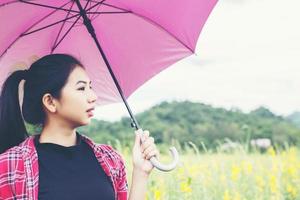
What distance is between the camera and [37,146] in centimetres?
220

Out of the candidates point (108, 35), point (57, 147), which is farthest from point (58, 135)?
point (108, 35)

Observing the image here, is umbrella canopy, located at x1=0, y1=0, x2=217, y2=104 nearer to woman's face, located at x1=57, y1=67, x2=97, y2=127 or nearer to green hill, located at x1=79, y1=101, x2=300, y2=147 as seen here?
woman's face, located at x1=57, y1=67, x2=97, y2=127

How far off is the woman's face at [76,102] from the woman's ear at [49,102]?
23 mm

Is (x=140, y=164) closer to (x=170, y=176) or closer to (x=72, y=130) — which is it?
(x=72, y=130)

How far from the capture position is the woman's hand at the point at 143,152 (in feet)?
7.13

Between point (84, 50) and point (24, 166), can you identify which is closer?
point (24, 166)

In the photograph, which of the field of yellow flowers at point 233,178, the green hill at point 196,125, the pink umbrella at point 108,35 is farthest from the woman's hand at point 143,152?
the green hill at point 196,125

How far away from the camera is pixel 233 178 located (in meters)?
4.39

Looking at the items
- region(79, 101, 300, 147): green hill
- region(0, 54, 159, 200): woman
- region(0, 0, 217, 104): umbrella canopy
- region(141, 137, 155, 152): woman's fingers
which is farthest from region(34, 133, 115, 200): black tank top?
region(79, 101, 300, 147): green hill

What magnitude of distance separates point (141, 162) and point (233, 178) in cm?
232

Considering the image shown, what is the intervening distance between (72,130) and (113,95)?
1.78ft

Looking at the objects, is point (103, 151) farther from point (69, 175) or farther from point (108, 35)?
point (108, 35)

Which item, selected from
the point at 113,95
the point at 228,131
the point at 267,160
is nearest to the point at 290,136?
the point at 228,131

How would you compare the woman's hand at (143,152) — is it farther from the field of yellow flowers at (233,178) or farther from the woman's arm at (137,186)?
the field of yellow flowers at (233,178)
